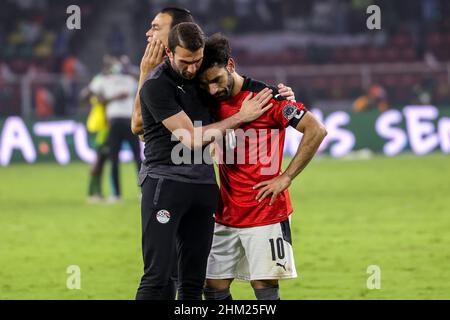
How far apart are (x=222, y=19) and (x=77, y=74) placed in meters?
7.45

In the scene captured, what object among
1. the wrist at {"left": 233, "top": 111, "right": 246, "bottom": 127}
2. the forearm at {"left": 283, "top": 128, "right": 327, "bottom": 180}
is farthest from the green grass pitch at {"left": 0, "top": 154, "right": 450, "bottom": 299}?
the wrist at {"left": 233, "top": 111, "right": 246, "bottom": 127}

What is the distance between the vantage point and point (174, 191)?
270 inches

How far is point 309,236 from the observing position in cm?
1324

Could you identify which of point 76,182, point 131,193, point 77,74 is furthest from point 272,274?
point 77,74

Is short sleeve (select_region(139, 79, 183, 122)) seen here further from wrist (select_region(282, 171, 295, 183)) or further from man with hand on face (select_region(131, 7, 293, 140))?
wrist (select_region(282, 171, 295, 183))

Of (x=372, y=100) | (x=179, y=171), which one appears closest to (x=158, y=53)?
(x=179, y=171)

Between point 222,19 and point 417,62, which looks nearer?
point 417,62

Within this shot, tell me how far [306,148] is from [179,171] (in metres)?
0.88

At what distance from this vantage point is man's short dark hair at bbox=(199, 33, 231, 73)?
22.6ft

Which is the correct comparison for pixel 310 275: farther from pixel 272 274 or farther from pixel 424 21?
pixel 424 21

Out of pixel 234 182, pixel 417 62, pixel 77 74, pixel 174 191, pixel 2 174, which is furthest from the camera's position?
pixel 417 62

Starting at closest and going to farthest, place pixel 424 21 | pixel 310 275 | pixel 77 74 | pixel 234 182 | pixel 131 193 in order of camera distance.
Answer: pixel 234 182 → pixel 310 275 → pixel 131 193 → pixel 77 74 → pixel 424 21

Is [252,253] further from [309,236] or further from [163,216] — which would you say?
[309,236]

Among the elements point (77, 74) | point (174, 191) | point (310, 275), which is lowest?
point (310, 275)
